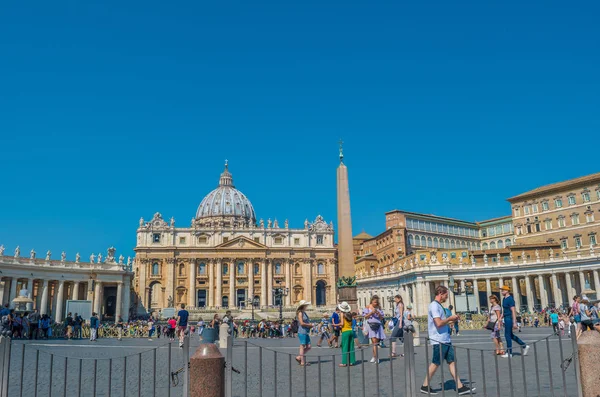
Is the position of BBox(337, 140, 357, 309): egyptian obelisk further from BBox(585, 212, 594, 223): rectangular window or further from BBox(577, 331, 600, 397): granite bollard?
BBox(585, 212, 594, 223): rectangular window

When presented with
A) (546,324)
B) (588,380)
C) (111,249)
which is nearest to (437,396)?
(588,380)

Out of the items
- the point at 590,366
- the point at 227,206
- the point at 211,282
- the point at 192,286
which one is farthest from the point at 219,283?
the point at 590,366

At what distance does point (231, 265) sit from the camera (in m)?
85.2

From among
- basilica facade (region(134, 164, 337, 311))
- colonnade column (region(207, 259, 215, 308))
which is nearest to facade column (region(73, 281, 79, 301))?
basilica facade (region(134, 164, 337, 311))

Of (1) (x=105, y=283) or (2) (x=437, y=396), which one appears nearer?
(2) (x=437, y=396)

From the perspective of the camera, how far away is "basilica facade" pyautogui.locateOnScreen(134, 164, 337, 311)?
8356cm

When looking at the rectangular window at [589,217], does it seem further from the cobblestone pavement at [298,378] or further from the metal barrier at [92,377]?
the metal barrier at [92,377]

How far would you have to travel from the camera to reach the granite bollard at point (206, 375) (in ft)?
21.4

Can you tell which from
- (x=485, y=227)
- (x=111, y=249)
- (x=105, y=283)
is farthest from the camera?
(x=485, y=227)

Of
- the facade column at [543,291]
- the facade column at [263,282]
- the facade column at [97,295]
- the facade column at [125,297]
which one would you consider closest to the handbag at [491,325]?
the facade column at [543,291]

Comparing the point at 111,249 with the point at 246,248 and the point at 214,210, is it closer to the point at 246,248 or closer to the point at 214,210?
the point at 246,248

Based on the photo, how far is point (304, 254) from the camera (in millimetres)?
89000

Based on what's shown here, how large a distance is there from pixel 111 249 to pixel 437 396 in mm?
64089

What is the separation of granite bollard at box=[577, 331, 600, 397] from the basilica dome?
4052 inches
